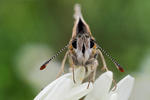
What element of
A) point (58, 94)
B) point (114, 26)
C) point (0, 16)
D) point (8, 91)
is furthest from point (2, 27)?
point (58, 94)

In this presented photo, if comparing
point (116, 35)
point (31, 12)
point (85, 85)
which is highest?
point (31, 12)

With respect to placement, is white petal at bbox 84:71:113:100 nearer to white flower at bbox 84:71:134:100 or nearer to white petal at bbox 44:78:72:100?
white flower at bbox 84:71:134:100

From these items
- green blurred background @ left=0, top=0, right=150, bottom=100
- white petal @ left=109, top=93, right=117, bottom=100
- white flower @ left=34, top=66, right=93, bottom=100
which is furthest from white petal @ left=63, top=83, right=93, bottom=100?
green blurred background @ left=0, top=0, right=150, bottom=100

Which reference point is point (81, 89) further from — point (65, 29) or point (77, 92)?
point (65, 29)

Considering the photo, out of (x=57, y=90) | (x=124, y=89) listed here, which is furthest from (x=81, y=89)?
(x=124, y=89)

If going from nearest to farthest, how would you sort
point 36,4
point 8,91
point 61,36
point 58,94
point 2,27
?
point 58,94 < point 8,91 < point 2,27 < point 36,4 < point 61,36

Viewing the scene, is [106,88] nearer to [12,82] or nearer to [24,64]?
[12,82]

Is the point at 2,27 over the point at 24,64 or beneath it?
over
